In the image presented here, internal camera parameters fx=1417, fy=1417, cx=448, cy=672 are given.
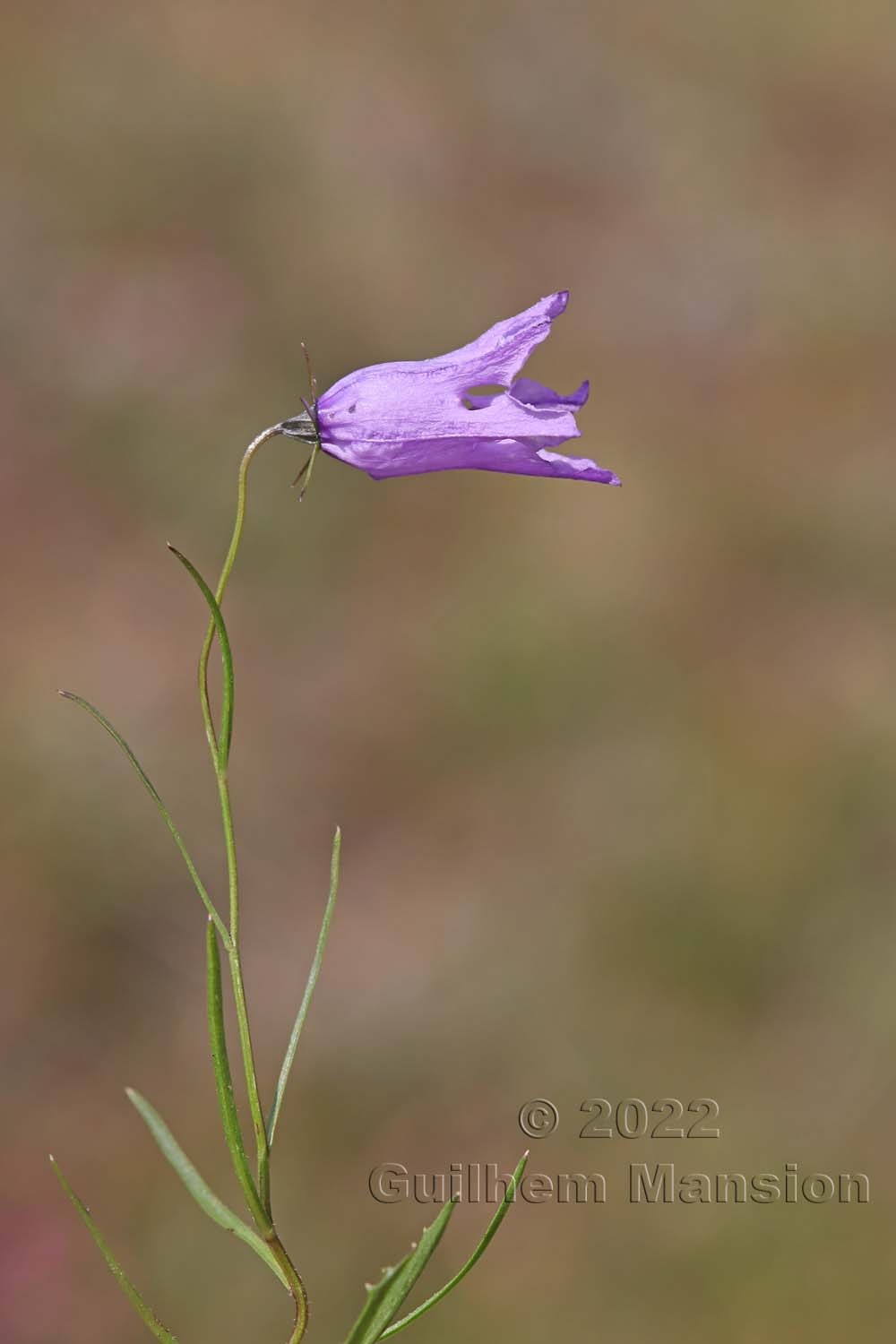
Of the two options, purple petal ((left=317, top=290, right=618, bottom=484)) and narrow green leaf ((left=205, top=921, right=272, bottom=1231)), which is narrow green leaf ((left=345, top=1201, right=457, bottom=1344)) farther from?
purple petal ((left=317, top=290, right=618, bottom=484))

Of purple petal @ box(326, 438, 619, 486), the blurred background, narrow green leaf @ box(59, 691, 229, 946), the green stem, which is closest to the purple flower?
purple petal @ box(326, 438, 619, 486)

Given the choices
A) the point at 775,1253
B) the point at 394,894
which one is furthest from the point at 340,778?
the point at 775,1253

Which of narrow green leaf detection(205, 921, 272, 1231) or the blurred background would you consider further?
the blurred background

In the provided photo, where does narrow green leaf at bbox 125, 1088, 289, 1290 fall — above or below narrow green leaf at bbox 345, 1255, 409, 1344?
above

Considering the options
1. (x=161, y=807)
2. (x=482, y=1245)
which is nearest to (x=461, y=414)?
(x=161, y=807)

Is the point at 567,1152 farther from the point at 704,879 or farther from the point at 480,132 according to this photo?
the point at 480,132

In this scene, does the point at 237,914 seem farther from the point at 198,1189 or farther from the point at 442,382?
the point at 442,382

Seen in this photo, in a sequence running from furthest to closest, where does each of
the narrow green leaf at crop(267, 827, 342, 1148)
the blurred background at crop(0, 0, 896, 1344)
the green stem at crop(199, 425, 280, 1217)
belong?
the blurred background at crop(0, 0, 896, 1344) < the narrow green leaf at crop(267, 827, 342, 1148) < the green stem at crop(199, 425, 280, 1217)

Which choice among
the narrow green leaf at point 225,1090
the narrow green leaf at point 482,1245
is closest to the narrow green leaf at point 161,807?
the narrow green leaf at point 225,1090
